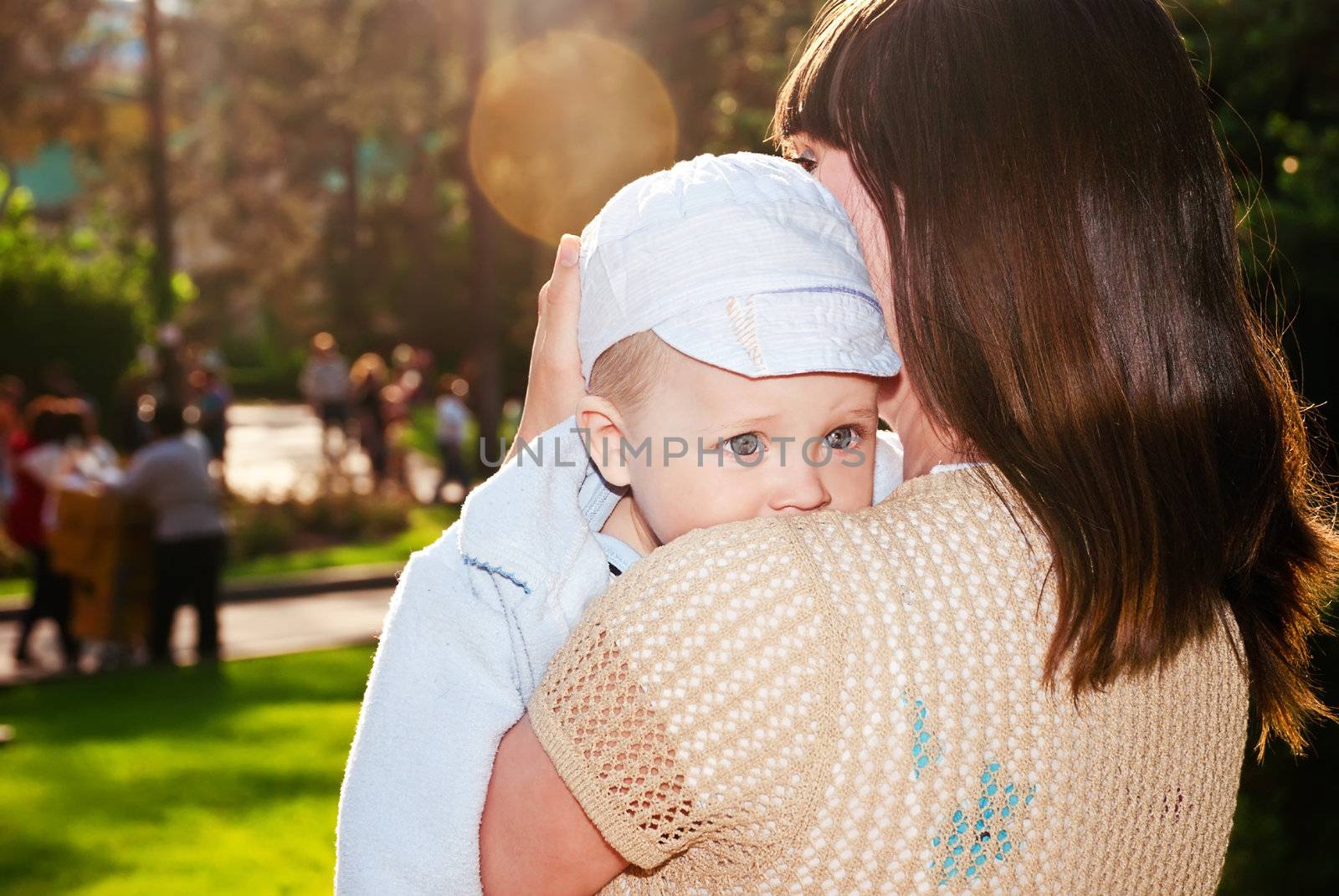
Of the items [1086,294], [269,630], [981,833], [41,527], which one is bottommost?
[269,630]

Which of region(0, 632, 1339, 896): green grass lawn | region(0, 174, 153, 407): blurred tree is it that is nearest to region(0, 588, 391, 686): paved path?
region(0, 632, 1339, 896): green grass lawn

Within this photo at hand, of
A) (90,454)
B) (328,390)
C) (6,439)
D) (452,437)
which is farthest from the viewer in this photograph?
(328,390)

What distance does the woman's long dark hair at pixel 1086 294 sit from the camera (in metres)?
1.51

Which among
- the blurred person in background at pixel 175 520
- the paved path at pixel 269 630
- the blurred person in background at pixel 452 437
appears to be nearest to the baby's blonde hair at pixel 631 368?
the paved path at pixel 269 630

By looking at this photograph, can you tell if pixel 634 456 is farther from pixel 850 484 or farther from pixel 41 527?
pixel 41 527

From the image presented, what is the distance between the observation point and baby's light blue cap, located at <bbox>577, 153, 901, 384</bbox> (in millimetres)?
1687

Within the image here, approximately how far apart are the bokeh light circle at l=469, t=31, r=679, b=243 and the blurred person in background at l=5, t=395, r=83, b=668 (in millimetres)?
9410

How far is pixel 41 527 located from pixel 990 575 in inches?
419

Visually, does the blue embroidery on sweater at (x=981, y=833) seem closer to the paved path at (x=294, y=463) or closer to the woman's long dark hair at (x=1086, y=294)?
the woman's long dark hair at (x=1086, y=294)

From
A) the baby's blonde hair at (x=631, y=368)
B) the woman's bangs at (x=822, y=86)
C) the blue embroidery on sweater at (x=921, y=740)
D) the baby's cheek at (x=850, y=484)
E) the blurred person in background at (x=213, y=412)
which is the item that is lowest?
the blurred person in background at (x=213, y=412)

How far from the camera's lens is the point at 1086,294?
1.54m

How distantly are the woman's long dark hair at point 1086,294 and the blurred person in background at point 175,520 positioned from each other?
8973 mm

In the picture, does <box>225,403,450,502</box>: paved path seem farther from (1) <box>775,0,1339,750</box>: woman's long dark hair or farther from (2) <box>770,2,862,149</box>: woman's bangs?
(1) <box>775,0,1339,750</box>: woman's long dark hair

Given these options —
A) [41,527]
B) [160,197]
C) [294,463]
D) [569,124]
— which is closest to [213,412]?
[160,197]
